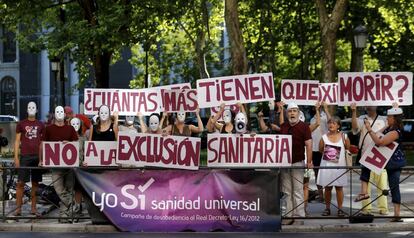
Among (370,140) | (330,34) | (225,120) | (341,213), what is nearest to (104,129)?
(225,120)

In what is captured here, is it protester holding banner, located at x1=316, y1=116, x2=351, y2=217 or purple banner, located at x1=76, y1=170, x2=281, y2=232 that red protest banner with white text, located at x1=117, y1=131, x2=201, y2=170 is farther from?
protester holding banner, located at x1=316, y1=116, x2=351, y2=217

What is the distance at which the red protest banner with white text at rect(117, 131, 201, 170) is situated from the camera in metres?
11.6

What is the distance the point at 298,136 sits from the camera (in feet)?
39.3

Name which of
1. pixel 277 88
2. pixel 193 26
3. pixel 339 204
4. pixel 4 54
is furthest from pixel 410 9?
pixel 4 54

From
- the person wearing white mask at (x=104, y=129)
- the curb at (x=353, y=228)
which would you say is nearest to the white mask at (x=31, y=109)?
the person wearing white mask at (x=104, y=129)

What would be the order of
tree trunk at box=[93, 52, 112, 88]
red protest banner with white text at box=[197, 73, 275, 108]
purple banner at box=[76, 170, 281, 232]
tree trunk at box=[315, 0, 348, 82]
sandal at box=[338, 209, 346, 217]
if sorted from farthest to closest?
1. tree trunk at box=[93, 52, 112, 88]
2. tree trunk at box=[315, 0, 348, 82]
3. red protest banner with white text at box=[197, 73, 275, 108]
4. sandal at box=[338, 209, 346, 217]
5. purple banner at box=[76, 170, 281, 232]

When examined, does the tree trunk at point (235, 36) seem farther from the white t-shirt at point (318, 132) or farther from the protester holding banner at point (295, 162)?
the protester holding banner at point (295, 162)

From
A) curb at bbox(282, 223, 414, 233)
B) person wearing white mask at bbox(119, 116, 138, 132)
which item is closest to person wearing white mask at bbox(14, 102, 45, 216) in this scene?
person wearing white mask at bbox(119, 116, 138, 132)

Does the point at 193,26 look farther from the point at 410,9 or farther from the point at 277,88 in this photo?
the point at 277,88

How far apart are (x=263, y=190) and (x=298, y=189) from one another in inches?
28.8

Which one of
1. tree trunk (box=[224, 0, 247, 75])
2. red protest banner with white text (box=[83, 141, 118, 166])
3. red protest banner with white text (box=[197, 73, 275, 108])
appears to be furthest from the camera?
tree trunk (box=[224, 0, 247, 75])

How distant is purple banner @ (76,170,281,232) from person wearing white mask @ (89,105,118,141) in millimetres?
935

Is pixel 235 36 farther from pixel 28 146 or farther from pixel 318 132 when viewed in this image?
pixel 28 146

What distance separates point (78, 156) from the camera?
482 inches
